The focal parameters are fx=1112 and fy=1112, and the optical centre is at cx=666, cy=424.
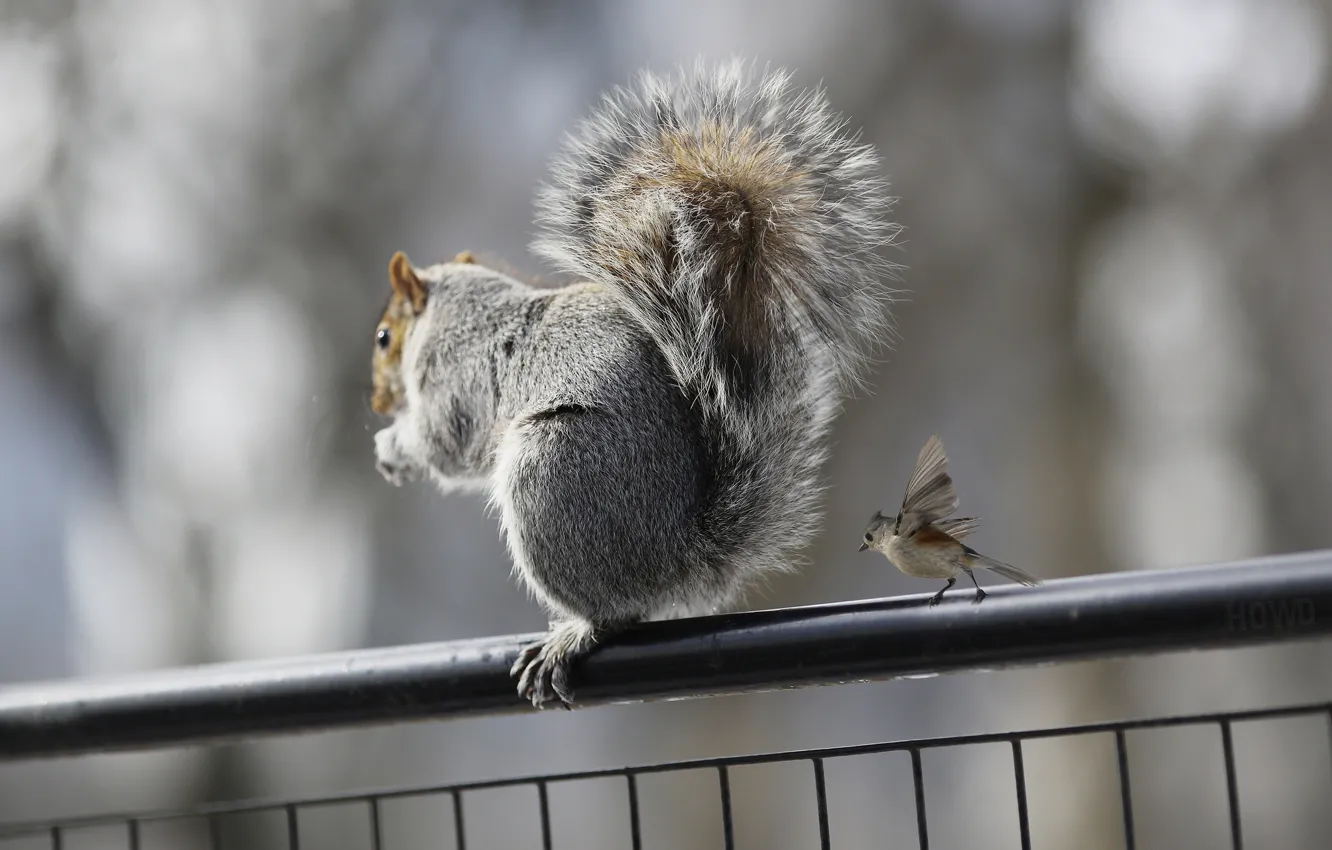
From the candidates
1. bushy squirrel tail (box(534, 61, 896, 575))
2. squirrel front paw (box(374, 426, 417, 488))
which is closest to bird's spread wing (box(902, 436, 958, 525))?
bushy squirrel tail (box(534, 61, 896, 575))

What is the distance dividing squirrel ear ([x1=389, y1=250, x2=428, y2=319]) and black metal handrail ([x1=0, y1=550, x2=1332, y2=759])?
0.61 m

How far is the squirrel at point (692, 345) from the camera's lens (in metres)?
0.85

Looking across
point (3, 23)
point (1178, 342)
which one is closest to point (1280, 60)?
point (1178, 342)

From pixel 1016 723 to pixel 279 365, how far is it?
7.26 ft

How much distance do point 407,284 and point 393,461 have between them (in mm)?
203

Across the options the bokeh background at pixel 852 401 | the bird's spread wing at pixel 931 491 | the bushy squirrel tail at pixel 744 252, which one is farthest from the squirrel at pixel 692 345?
the bokeh background at pixel 852 401

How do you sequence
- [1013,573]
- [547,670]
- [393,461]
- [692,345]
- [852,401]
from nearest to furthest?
[1013,573], [547,670], [692,345], [393,461], [852,401]

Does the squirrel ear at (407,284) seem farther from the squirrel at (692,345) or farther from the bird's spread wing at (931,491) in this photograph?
the bird's spread wing at (931,491)

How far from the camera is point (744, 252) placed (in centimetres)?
85

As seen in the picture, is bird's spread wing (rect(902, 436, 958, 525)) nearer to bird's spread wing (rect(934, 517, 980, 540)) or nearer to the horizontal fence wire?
bird's spread wing (rect(934, 517, 980, 540))

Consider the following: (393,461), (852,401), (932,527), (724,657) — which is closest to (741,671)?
(724,657)

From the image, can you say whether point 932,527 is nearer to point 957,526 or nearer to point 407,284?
point 957,526

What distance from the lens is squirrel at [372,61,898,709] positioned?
85cm

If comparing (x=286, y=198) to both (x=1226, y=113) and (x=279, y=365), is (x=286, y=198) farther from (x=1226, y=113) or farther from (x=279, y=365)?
(x=1226, y=113)
